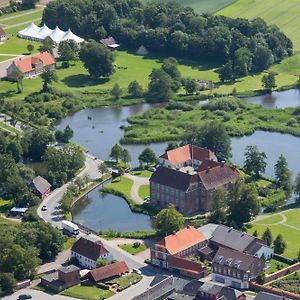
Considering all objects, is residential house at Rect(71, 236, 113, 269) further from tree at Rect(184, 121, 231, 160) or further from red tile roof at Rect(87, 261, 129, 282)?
tree at Rect(184, 121, 231, 160)

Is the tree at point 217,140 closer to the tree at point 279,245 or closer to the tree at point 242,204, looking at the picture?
the tree at point 242,204

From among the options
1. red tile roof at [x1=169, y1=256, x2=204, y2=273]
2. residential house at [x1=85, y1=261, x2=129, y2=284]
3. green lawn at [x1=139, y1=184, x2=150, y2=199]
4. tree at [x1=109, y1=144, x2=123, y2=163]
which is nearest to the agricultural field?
red tile roof at [x1=169, y1=256, x2=204, y2=273]

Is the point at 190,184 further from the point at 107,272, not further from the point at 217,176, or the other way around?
the point at 107,272

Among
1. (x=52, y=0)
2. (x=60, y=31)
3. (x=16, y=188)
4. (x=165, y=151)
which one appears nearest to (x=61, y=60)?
(x=60, y=31)

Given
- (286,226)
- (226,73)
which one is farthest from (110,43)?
(286,226)

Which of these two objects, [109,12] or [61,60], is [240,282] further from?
[109,12]

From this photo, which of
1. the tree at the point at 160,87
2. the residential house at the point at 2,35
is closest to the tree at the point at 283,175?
the tree at the point at 160,87
